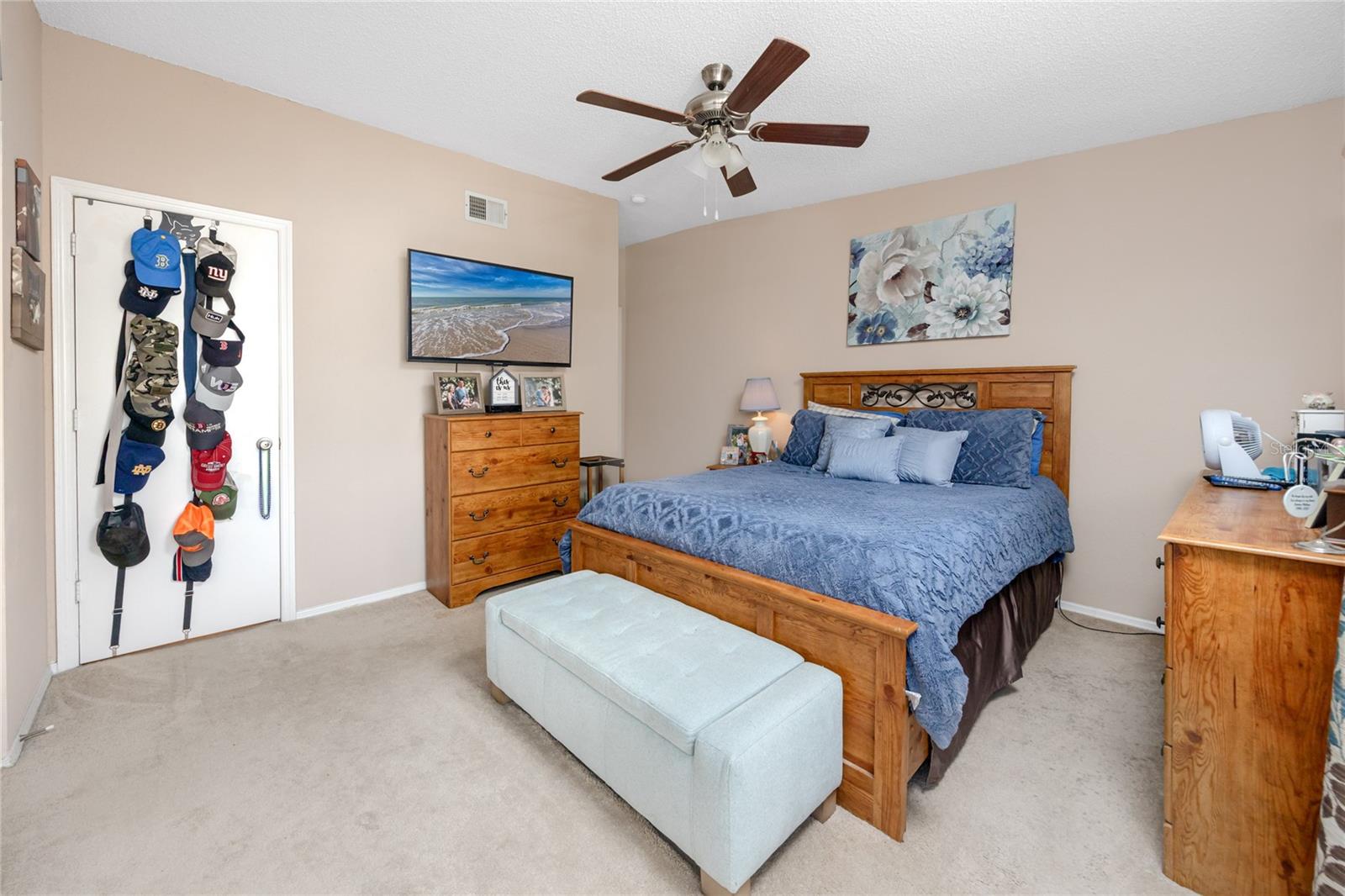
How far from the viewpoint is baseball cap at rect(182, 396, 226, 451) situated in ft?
8.84

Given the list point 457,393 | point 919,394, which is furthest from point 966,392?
point 457,393

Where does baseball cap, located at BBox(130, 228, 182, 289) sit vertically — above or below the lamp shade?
above

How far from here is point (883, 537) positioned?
1871 millimetres

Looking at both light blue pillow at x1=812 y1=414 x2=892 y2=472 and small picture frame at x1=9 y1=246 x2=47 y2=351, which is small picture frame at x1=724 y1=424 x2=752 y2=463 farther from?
small picture frame at x1=9 y1=246 x2=47 y2=351

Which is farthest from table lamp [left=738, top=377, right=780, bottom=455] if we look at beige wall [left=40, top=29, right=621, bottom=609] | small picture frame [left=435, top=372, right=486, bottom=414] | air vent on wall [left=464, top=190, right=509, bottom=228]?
air vent on wall [left=464, top=190, right=509, bottom=228]

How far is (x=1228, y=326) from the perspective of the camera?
113 inches

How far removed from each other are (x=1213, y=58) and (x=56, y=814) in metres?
4.78

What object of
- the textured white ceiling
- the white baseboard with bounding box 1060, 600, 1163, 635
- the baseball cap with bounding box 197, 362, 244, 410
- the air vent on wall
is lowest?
the white baseboard with bounding box 1060, 600, 1163, 635

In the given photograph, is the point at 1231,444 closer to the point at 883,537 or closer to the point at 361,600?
the point at 883,537

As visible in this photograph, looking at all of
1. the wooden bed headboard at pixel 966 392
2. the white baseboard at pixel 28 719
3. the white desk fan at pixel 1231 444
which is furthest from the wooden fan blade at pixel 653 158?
the white baseboard at pixel 28 719

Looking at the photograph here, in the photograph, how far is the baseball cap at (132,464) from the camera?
251 centimetres

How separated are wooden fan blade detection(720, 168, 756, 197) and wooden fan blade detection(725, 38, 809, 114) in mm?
454

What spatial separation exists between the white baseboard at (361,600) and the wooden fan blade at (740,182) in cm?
286

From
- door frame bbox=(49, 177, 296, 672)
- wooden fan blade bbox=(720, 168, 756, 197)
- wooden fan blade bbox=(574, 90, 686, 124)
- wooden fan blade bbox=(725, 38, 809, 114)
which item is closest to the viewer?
wooden fan blade bbox=(725, 38, 809, 114)
